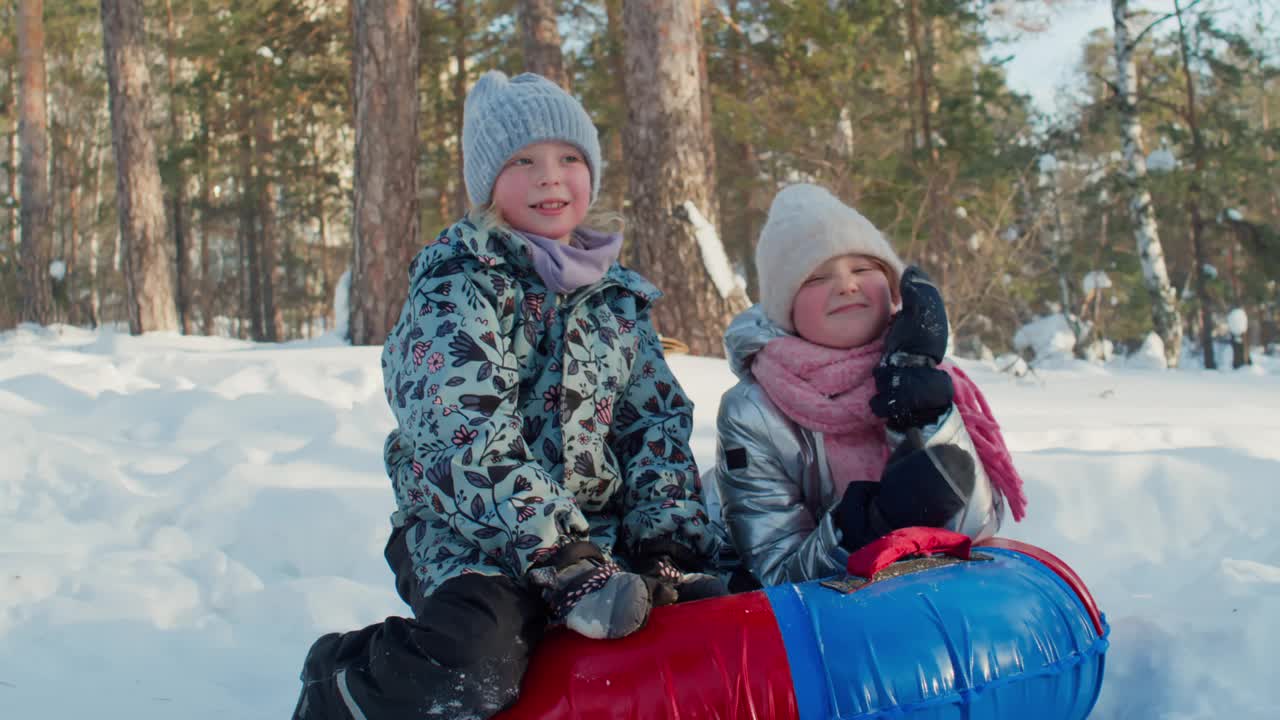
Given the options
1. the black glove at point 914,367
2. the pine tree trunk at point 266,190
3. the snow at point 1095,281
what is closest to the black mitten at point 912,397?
the black glove at point 914,367

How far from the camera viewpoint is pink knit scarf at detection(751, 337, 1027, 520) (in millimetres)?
2057

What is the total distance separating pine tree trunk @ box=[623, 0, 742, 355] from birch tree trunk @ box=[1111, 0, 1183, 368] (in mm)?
7654

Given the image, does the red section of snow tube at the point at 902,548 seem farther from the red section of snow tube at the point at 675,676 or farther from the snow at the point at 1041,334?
the snow at the point at 1041,334

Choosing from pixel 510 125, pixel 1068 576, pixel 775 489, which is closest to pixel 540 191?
pixel 510 125

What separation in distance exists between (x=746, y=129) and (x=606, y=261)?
9.65 metres

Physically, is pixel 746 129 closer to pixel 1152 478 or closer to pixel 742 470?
pixel 1152 478

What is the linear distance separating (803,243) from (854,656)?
3.25ft

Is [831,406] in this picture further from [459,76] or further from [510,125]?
[459,76]

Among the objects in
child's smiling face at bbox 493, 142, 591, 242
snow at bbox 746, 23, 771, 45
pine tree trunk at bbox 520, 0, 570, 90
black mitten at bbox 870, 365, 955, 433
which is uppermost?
snow at bbox 746, 23, 771, 45

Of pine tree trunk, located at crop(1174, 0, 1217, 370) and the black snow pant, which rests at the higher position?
pine tree trunk, located at crop(1174, 0, 1217, 370)

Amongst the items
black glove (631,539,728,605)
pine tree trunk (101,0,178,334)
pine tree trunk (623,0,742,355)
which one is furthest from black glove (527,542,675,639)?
pine tree trunk (101,0,178,334)

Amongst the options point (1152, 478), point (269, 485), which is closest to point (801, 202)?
point (1152, 478)

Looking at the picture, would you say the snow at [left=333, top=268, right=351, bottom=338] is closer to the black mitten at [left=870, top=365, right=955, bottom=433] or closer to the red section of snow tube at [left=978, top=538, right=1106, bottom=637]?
the black mitten at [left=870, top=365, right=955, bottom=433]

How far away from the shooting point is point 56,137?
79.4ft
